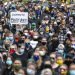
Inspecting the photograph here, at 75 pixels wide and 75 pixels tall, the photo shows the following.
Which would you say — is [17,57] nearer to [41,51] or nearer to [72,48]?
[41,51]

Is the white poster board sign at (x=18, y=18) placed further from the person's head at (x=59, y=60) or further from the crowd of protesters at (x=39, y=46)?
the person's head at (x=59, y=60)

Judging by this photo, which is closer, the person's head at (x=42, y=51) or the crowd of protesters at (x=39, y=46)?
the crowd of protesters at (x=39, y=46)

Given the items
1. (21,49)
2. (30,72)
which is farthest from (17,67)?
(21,49)

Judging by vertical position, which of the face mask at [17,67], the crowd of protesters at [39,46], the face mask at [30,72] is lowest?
the crowd of protesters at [39,46]

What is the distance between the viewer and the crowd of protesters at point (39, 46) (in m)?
15.8

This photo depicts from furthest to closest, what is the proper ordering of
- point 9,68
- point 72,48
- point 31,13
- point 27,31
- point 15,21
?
point 31,13 < point 27,31 < point 15,21 < point 72,48 < point 9,68

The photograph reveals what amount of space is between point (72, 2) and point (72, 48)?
76.0 ft

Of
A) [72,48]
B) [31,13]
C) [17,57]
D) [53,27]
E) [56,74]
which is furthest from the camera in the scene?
[31,13]

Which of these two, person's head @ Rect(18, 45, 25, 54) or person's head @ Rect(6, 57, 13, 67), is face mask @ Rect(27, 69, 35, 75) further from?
person's head @ Rect(18, 45, 25, 54)

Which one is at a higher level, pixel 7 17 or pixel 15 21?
pixel 15 21

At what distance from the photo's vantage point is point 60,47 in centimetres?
2036

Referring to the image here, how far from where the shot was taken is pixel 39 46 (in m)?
20.1

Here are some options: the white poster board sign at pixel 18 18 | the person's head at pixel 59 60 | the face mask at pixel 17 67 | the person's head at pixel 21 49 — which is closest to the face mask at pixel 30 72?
the face mask at pixel 17 67

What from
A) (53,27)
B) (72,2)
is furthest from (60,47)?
(72,2)
